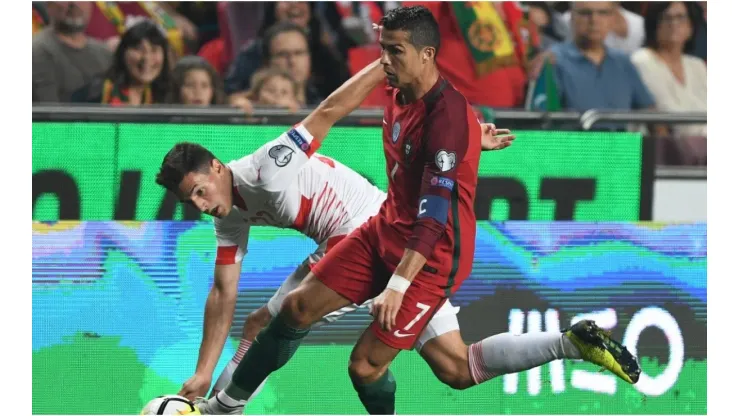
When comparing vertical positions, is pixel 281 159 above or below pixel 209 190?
above

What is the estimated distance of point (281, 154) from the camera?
6.03 m

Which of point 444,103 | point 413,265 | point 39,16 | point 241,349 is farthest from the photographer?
point 39,16

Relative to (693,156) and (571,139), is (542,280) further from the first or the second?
(693,156)

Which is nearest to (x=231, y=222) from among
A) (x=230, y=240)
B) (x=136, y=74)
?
(x=230, y=240)

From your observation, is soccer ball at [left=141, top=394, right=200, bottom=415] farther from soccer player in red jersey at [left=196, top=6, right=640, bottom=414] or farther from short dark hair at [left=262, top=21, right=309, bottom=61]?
short dark hair at [left=262, top=21, right=309, bottom=61]

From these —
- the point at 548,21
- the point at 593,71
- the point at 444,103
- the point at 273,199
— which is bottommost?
the point at 273,199

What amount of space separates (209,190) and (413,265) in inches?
45.5

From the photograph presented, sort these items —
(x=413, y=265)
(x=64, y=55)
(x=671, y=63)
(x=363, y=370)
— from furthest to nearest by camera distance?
1. (x=671, y=63)
2. (x=64, y=55)
3. (x=363, y=370)
4. (x=413, y=265)

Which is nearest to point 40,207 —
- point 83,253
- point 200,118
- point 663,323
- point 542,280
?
point 83,253

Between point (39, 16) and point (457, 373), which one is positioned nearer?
point (457, 373)

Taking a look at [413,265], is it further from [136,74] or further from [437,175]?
[136,74]

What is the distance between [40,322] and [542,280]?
2733mm

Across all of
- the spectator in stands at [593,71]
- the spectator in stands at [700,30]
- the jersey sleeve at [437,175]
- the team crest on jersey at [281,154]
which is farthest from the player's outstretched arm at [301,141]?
the spectator in stands at [700,30]

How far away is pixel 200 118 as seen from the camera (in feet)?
23.8
